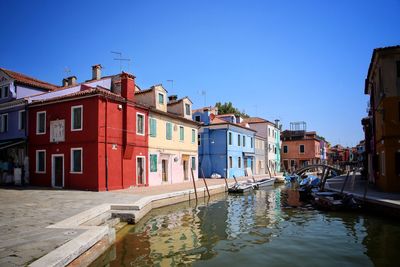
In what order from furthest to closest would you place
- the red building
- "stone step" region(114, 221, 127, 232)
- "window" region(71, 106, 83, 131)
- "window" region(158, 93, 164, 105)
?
1. "window" region(158, 93, 164, 105)
2. "window" region(71, 106, 83, 131)
3. the red building
4. "stone step" region(114, 221, 127, 232)

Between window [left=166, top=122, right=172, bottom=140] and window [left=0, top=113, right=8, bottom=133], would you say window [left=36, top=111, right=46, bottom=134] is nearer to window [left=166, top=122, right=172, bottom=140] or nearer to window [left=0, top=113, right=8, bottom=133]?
window [left=0, top=113, right=8, bottom=133]

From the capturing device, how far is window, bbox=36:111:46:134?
21.5 meters

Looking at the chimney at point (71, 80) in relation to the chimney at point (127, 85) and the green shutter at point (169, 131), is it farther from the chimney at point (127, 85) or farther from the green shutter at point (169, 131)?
the green shutter at point (169, 131)

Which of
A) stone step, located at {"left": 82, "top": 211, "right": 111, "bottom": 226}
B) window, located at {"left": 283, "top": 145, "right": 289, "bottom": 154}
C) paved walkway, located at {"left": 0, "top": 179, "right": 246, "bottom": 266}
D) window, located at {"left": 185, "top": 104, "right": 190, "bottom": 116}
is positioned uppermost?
window, located at {"left": 185, "top": 104, "right": 190, "bottom": 116}

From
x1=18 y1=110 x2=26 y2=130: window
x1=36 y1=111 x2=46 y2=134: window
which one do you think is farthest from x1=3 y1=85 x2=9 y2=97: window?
x1=36 y1=111 x2=46 y2=134: window

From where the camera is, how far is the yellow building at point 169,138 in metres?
24.0

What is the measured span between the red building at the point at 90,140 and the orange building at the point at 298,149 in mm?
43397

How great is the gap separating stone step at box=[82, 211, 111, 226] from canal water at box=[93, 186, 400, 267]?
2.64ft

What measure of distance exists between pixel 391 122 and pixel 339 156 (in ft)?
254

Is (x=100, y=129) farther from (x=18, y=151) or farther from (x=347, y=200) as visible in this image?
(x=347, y=200)

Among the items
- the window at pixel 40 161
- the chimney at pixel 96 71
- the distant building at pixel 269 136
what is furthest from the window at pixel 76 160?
the distant building at pixel 269 136

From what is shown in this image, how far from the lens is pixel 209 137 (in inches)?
1400

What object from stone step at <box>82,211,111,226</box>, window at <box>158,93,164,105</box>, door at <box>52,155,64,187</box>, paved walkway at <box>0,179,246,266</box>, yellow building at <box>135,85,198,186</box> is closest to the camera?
paved walkway at <box>0,179,246,266</box>

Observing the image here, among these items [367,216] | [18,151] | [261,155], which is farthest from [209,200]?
[261,155]
